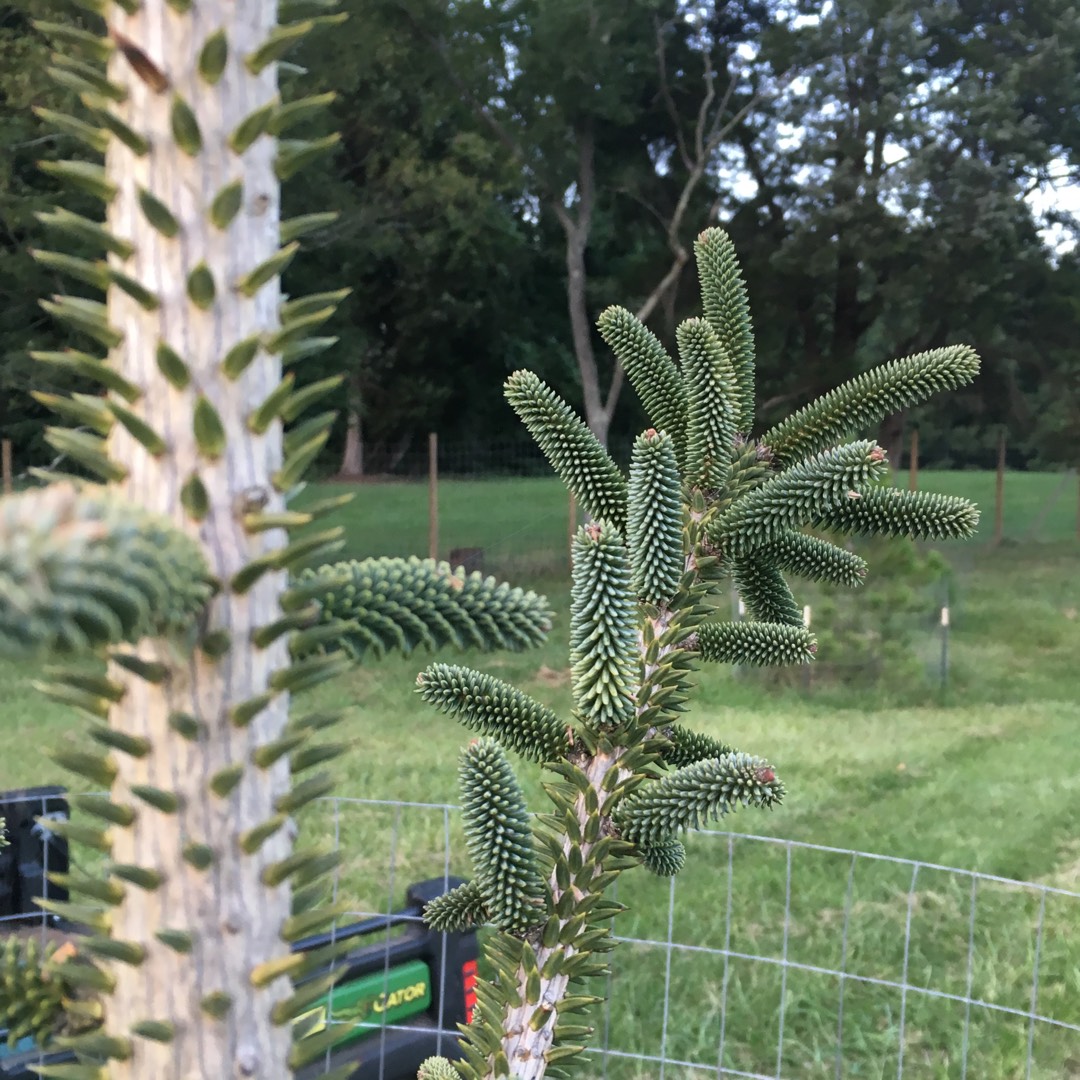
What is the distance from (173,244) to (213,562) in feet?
0.45

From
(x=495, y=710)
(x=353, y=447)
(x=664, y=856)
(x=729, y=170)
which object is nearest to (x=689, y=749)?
(x=664, y=856)

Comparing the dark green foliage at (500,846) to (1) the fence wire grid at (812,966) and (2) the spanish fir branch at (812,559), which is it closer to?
(2) the spanish fir branch at (812,559)

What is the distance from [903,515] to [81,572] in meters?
0.76

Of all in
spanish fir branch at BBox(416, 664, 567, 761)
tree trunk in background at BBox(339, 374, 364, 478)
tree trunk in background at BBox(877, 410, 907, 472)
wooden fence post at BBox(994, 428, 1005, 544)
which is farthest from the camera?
tree trunk in background at BBox(339, 374, 364, 478)

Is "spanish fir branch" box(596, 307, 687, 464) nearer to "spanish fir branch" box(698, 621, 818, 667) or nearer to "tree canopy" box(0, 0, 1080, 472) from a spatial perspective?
"spanish fir branch" box(698, 621, 818, 667)

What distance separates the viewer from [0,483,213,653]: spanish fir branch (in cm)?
31

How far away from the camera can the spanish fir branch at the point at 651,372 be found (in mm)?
996

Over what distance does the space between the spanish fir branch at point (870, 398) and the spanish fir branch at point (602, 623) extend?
33cm

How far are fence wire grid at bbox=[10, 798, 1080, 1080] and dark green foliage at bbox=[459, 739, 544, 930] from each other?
1.52m

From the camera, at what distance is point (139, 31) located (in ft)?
1.40

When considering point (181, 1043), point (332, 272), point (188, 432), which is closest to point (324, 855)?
point (181, 1043)

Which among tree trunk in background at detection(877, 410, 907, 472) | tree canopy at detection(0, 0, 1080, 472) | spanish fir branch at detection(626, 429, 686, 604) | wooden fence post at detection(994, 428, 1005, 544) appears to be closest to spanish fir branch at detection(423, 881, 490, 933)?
spanish fir branch at detection(626, 429, 686, 604)

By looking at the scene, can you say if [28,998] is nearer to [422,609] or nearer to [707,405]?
[422,609]

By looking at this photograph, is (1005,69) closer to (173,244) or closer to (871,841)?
(871,841)
